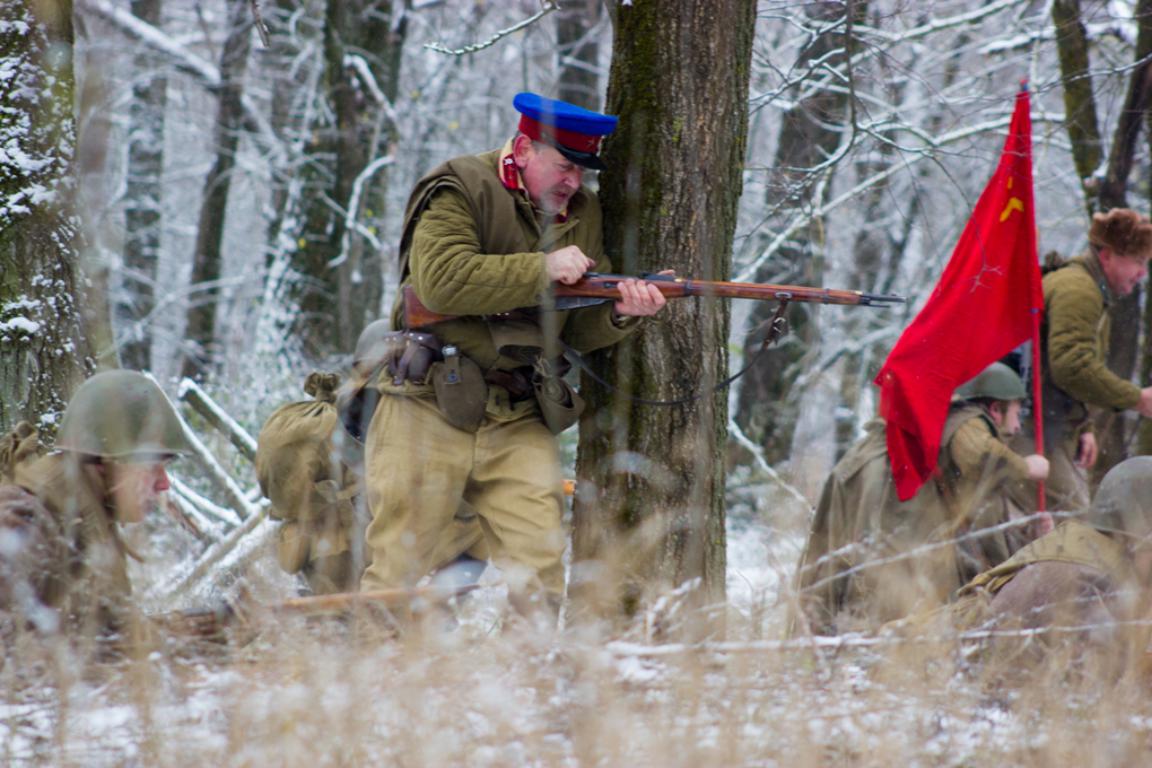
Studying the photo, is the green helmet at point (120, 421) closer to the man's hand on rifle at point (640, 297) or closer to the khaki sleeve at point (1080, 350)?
the man's hand on rifle at point (640, 297)

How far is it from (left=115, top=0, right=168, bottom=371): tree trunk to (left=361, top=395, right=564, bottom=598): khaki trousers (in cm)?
980

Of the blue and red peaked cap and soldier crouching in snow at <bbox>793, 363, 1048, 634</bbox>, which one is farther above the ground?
the blue and red peaked cap

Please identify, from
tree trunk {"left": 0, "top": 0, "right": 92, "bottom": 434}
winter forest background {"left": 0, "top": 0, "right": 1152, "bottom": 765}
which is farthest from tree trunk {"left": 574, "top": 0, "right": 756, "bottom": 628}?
tree trunk {"left": 0, "top": 0, "right": 92, "bottom": 434}

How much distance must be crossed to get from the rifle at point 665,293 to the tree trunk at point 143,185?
989 centimetres

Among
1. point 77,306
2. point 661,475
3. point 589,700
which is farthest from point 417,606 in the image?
point 77,306

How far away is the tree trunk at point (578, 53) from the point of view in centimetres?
1334

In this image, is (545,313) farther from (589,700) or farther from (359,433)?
(589,700)

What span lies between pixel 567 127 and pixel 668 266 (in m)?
0.60

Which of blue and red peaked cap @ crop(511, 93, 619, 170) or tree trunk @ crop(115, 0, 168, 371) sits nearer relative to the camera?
blue and red peaked cap @ crop(511, 93, 619, 170)

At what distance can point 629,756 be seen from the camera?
10.3 ft

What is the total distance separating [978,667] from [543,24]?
1055 cm

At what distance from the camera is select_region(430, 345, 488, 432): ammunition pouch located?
13.7 ft

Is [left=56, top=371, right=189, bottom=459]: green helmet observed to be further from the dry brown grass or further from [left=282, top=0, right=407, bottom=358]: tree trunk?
[left=282, top=0, right=407, bottom=358]: tree trunk

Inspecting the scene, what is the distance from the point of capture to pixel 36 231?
5.29 m
